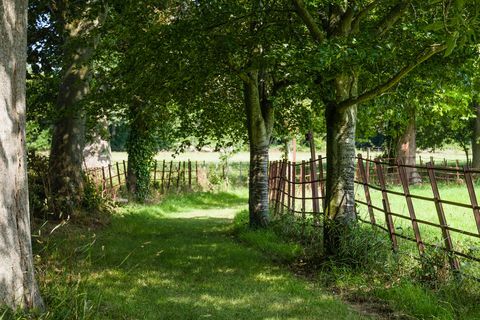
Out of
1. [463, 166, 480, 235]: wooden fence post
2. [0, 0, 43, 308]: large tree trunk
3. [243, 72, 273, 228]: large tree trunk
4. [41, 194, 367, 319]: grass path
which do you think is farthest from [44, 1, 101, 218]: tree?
[463, 166, 480, 235]: wooden fence post

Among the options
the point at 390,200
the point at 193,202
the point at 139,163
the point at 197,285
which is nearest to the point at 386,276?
the point at 197,285

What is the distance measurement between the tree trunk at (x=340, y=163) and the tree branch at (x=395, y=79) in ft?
0.96

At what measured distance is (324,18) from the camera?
1030 cm

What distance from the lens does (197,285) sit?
27.0ft

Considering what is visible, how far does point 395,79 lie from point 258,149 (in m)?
6.54

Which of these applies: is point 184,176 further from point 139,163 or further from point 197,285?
point 197,285

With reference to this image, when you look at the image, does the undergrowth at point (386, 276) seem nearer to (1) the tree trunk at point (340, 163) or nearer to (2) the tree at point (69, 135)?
(1) the tree trunk at point (340, 163)

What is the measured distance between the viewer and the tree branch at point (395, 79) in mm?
7652

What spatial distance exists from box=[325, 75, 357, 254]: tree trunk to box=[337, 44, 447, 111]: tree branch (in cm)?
29

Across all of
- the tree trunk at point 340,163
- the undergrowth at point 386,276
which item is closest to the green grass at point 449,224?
the undergrowth at point 386,276

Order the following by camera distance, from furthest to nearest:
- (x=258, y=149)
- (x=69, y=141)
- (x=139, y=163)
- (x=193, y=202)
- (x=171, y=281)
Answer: (x=193, y=202)
(x=139, y=163)
(x=69, y=141)
(x=258, y=149)
(x=171, y=281)

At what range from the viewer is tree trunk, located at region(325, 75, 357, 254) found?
9.19m

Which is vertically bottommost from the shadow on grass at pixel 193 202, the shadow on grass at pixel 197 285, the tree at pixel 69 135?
the shadow on grass at pixel 193 202

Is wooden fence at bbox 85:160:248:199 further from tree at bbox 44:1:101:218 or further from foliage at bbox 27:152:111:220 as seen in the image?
tree at bbox 44:1:101:218
